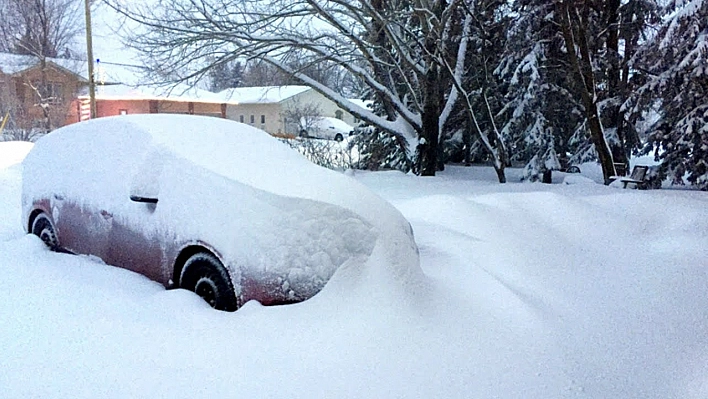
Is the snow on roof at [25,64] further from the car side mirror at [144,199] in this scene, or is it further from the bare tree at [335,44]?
the car side mirror at [144,199]

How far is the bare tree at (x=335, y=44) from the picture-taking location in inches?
468

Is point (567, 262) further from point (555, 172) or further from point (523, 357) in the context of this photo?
point (555, 172)

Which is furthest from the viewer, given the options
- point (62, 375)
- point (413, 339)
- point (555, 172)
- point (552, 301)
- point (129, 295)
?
point (555, 172)

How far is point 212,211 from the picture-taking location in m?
3.77

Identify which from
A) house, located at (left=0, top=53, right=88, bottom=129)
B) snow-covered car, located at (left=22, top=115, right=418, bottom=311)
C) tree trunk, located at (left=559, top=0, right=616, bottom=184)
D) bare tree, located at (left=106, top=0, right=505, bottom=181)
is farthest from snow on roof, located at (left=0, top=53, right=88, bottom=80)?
snow-covered car, located at (left=22, top=115, right=418, bottom=311)

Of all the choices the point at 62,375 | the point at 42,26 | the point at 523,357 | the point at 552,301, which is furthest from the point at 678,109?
the point at 42,26

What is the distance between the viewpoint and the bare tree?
11883 mm

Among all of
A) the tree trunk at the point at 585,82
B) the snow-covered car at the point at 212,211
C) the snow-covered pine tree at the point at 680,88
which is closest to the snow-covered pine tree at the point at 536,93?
the tree trunk at the point at 585,82

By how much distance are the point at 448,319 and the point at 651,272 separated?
2457mm

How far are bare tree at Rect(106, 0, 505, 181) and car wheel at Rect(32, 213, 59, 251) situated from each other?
23.8 ft

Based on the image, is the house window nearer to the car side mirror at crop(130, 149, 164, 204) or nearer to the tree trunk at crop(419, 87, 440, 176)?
the tree trunk at crop(419, 87, 440, 176)

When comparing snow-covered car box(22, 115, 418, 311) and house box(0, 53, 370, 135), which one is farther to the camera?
house box(0, 53, 370, 135)

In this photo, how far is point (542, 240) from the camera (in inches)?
227

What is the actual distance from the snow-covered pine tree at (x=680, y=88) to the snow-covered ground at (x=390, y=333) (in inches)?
195
